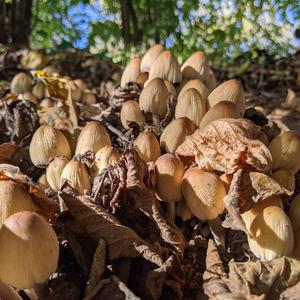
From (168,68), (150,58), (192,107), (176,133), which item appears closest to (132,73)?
(150,58)

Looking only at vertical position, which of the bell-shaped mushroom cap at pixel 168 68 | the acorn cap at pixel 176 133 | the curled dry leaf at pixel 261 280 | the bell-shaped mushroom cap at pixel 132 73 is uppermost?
the bell-shaped mushroom cap at pixel 168 68

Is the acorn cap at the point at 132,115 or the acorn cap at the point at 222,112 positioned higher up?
the acorn cap at the point at 222,112

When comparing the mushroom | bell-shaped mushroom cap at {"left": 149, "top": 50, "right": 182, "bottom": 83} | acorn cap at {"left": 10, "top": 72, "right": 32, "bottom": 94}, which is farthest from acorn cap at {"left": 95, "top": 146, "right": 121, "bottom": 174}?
acorn cap at {"left": 10, "top": 72, "right": 32, "bottom": 94}

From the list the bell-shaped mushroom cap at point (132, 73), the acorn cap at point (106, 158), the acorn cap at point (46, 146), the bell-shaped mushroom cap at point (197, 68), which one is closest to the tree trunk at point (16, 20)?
the bell-shaped mushroom cap at point (132, 73)

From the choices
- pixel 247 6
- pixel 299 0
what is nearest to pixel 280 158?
pixel 299 0

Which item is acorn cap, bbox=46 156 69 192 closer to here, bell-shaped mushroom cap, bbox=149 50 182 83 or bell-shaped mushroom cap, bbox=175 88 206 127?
bell-shaped mushroom cap, bbox=175 88 206 127

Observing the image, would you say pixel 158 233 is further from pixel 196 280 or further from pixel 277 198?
pixel 277 198

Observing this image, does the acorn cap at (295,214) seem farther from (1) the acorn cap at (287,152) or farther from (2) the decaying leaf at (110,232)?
(2) the decaying leaf at (110,232)
